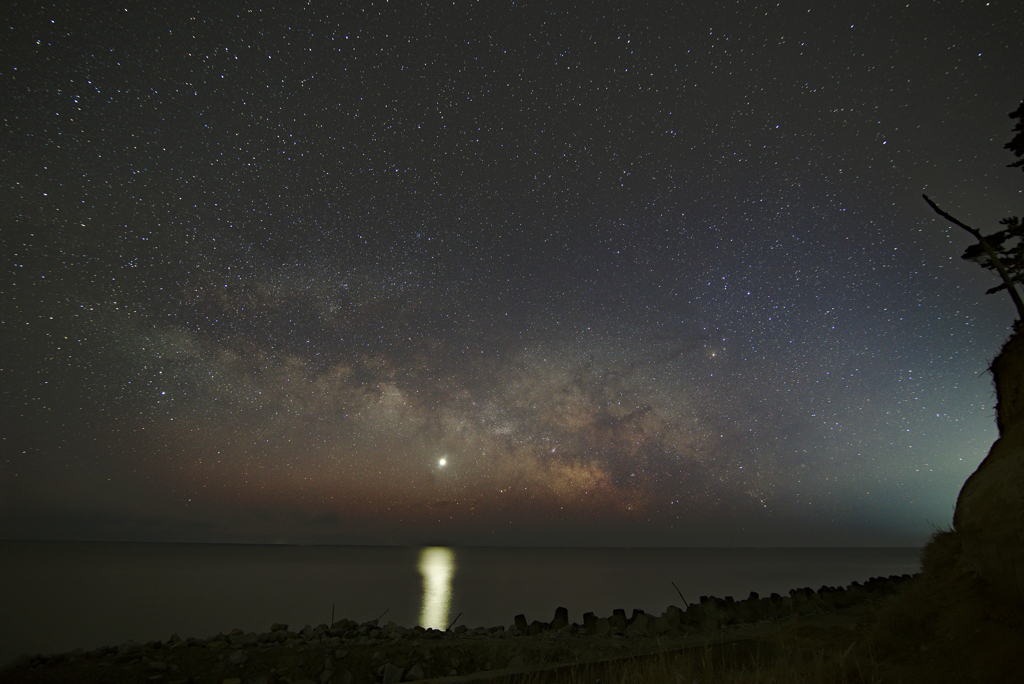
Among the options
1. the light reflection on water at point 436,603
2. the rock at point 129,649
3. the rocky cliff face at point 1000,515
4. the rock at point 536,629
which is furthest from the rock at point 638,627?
the light reflection on water at point 436,603

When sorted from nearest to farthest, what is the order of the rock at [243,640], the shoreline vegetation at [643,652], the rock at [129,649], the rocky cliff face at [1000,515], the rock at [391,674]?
1. the shoreline vegetation at [643,652]
2. the rocky cliff face at [1000,515]
3. the rock at [391,674]
4. the rock at [129,649]
5. the rock at [243,640]

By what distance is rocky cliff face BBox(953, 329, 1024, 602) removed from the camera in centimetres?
668

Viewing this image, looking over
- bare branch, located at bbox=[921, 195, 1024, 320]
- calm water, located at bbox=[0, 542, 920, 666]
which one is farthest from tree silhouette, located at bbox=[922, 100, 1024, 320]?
calm water, located at bbox=[0, 542, 920, 666]

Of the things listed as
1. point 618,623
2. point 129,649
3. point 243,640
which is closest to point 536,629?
point 618,623

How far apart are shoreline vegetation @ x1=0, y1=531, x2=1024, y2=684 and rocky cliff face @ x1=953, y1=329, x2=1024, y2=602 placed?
→ 345 millimetres

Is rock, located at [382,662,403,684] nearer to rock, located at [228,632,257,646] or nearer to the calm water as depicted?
rock, located at [228,632,257,646]

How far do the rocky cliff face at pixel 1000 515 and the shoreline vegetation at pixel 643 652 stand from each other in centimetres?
34

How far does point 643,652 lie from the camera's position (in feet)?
31.6

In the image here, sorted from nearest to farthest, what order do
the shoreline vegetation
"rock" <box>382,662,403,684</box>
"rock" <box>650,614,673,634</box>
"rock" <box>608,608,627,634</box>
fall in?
1. the shoreline vegetation
2. "rock" <box>382,662,403,684</box>
3. "rock" <box>650,614,673,634</box>
4. "rock" <box>608,608,627,634</box>

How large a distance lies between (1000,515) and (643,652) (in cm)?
623

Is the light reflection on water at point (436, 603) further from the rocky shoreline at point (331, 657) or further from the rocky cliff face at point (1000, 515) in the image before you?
the rocky cliff face at point (1000, 515)

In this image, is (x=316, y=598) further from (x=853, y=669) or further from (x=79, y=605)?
(x=853, y=669)

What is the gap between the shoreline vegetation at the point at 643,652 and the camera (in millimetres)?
5715

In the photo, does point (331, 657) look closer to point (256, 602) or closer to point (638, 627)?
point (638, 627)
